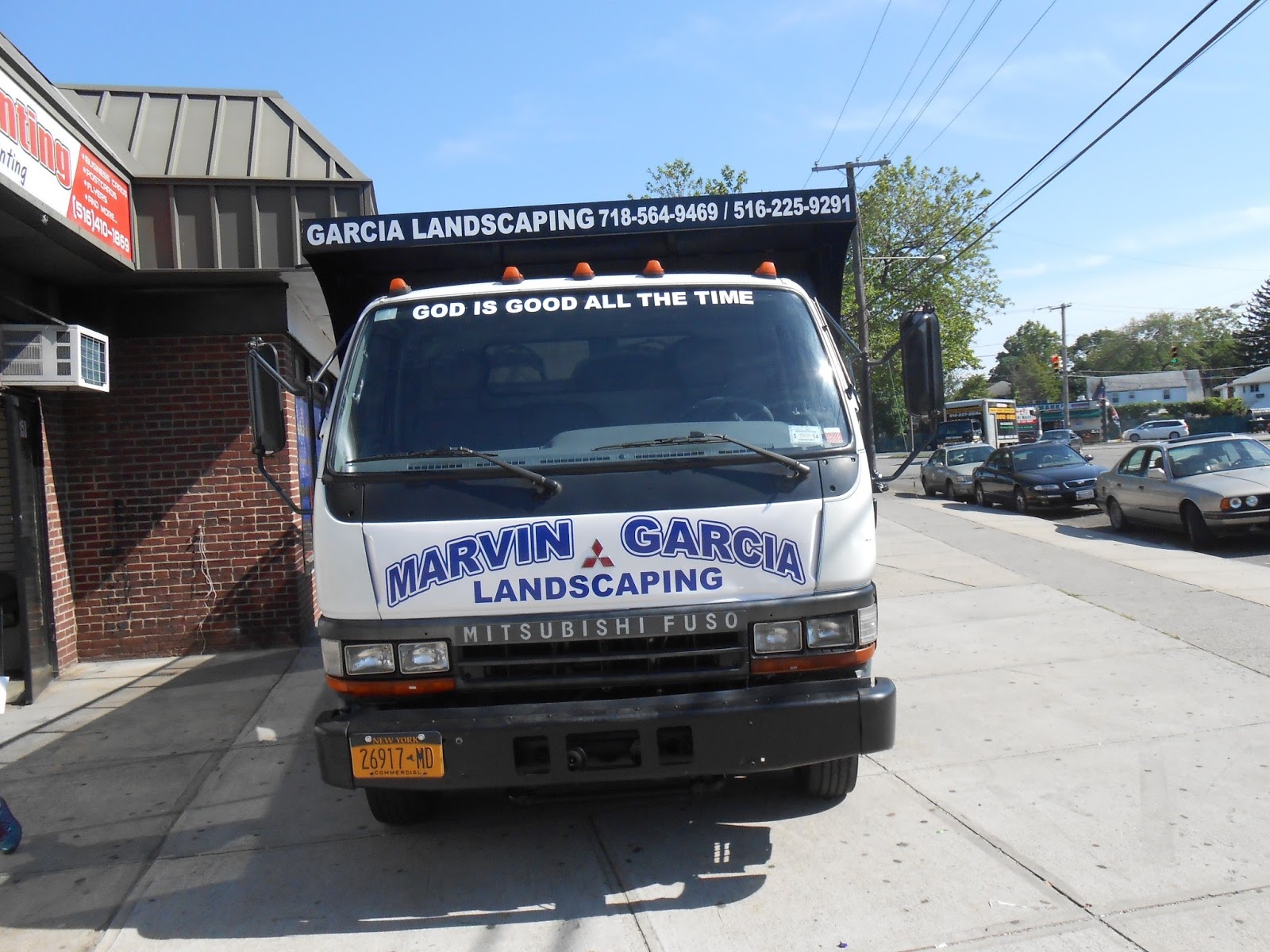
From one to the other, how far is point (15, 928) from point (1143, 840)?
4.38 meters

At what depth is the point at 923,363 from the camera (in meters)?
4.65

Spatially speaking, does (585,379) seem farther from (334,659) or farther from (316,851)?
(316,851)

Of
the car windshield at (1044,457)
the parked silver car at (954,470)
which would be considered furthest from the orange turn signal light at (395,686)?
the parked silver car at (954,470)

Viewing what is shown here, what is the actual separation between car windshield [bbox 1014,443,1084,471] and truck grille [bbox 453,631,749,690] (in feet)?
57.7

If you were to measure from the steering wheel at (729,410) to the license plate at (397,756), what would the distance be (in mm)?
1562

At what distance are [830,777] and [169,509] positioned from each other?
6.37 m

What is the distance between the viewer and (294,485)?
9.23m

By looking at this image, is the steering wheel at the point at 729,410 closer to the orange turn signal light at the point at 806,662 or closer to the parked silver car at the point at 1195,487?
the orange turn signal light at the point at 806,662

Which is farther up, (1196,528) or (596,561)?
(596,561)

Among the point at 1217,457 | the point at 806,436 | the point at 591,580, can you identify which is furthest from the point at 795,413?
the point at 1217,457

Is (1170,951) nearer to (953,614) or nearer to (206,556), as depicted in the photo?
(953,614)

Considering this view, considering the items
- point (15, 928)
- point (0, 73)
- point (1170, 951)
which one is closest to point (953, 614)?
point (1170, 951)

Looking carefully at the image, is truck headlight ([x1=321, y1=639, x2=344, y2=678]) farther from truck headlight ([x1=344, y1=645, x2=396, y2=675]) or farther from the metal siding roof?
the metal siding roof

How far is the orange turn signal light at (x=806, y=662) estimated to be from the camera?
3.71 meters
